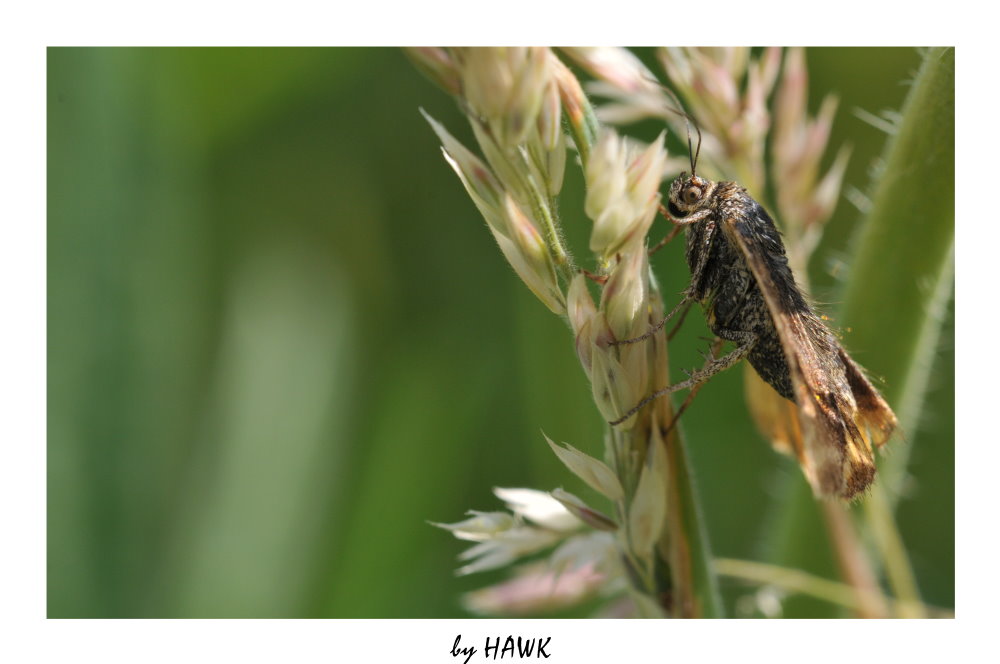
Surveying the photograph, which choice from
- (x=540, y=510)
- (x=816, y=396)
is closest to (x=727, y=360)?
(x=816, y=396)

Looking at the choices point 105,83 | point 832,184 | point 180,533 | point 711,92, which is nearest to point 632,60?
point 711,92

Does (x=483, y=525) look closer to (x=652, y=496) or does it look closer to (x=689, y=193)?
(x=652, y=496)

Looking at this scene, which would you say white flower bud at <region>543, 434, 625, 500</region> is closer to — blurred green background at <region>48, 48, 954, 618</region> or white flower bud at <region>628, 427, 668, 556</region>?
white flower bud at <region>628, 427, 668, 556</region>

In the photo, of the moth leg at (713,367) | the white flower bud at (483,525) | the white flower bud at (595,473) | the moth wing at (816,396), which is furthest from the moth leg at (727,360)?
the white flower bud at (483,525)

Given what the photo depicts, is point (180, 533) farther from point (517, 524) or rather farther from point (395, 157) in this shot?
point (395, 157)

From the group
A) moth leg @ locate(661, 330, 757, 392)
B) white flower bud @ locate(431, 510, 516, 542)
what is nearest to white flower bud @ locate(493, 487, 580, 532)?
white flower bud @ locate(431, 510, 516, 542)

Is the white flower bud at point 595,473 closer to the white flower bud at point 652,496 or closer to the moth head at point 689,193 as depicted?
the white flower bud at point 652,496

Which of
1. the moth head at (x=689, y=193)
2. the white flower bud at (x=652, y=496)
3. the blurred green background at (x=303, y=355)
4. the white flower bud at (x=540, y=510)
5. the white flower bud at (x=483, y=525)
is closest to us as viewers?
the white flower bud at (x=652, y=496)
